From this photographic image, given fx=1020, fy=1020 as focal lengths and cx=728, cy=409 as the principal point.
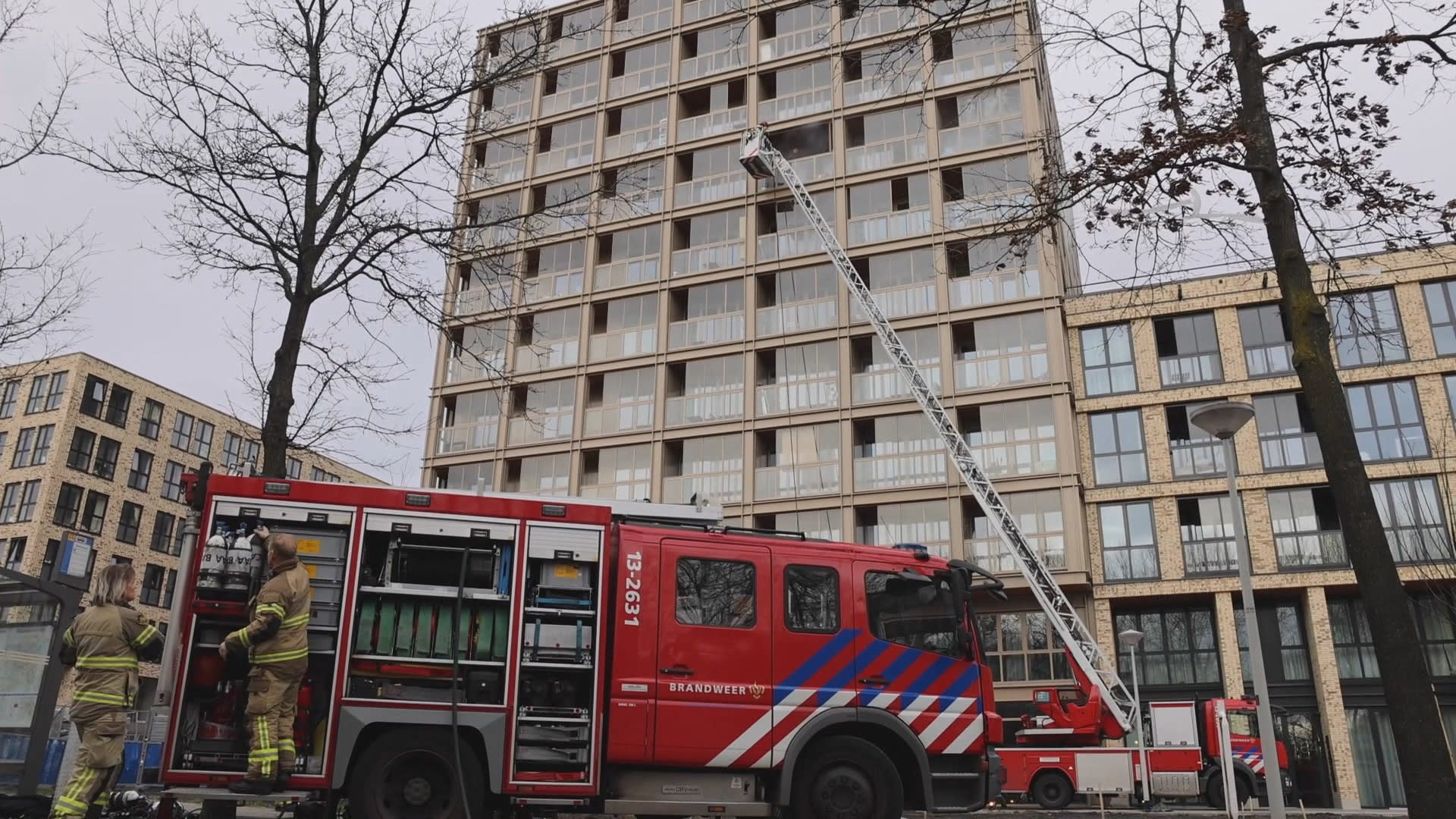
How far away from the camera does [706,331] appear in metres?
33.2

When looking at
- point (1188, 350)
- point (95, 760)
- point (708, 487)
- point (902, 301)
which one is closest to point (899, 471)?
point (902, 301)

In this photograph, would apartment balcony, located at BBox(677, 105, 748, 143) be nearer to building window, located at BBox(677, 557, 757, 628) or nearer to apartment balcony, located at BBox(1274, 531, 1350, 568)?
apartment balcony, located at BBox(1274, 531, 1350, 568)

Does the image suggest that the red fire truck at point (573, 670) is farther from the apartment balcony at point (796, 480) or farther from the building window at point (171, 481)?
the building window at point (171, 481)

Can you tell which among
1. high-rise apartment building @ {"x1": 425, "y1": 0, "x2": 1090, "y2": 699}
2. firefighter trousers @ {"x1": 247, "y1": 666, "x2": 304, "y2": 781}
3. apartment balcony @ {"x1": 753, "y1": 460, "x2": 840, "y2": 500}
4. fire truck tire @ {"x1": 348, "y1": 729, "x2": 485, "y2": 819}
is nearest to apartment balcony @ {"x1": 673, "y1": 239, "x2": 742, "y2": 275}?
high-rise apartment building @ {"x1": 425, "y1": 0, "x2": 1090, "y2": 699}

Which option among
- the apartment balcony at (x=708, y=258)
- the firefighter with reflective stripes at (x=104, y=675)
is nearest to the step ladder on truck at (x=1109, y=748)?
the firefighter with reflective stripes at (x=104, y=675)

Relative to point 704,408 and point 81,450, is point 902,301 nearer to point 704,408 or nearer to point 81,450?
point 704,408

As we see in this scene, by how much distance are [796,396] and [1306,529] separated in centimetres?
1436

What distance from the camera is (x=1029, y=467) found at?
92.1 ft

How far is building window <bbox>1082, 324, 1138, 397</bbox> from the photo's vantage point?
2970 cm

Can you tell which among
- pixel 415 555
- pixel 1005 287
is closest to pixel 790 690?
pixel 415 555

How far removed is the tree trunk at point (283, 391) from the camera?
35.3ft

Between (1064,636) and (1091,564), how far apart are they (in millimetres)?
4720

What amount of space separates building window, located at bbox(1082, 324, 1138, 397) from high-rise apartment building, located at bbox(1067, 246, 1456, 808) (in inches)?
1.9

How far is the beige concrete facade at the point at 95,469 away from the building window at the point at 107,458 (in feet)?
0.13
